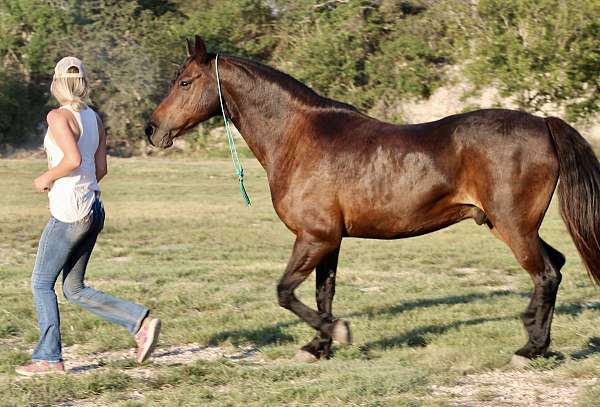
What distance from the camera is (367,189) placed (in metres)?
7.10

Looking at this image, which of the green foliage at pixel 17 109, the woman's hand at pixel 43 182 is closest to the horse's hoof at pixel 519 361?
the woman's hand at pixel 43 182

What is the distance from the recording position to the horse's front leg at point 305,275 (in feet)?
23.3

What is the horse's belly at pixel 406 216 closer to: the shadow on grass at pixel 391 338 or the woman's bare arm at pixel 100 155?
the shadow on grass at pixel 391 338

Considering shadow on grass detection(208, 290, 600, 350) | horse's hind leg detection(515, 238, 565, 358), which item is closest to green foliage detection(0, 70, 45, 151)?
shadow on grass detection(208, 290, 600, 350)

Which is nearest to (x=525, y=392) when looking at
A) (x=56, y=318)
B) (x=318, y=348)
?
(x=318, y=348)

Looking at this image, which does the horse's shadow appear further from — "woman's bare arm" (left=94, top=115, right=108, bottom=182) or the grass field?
"woman's bare arm" (left=94, top=115, right=108, bottom=182)

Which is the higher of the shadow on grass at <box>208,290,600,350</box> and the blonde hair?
the blonde hair

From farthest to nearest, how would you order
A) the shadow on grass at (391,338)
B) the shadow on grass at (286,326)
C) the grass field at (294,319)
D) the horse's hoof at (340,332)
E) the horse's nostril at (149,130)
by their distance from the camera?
the shadow on grass at (286,326)
the shadow on grass at (391,338)
the horse's nostril at (149,130)
the horse's hoof at (340,332)
the grass field at (294,319)

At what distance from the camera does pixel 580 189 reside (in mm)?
6883

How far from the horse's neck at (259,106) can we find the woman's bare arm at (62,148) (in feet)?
4.91

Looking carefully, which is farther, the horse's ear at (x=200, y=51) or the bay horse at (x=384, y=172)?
the horse's ear at (x=200, y=51)

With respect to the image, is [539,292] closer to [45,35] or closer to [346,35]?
[346,35]

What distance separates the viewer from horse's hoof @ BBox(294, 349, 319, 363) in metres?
7.13

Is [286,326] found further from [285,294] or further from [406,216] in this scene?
[406,216]
